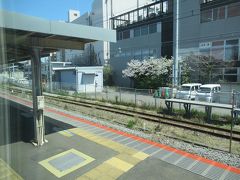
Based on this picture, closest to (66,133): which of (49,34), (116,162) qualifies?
(116,162)

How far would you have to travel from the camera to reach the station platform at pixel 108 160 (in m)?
5.16

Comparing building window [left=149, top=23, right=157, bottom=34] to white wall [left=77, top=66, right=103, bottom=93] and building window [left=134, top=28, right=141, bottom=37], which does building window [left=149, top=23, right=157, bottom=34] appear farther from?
white wall [left=77, top=66, right=103, bottom=93]

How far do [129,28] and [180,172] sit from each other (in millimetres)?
33721

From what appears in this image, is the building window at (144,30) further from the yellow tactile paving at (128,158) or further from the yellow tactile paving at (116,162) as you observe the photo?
the yellow tactile paving at (128,158)

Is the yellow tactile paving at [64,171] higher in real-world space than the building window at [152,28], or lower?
lower

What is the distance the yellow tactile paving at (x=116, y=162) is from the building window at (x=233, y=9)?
2263 centimetres

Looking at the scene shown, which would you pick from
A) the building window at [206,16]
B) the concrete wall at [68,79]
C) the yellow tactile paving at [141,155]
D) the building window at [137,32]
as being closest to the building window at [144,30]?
the building window at [137,32]

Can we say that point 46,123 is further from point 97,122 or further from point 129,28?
point 129,28

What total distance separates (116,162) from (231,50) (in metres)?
22.5

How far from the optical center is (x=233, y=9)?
23281 mm

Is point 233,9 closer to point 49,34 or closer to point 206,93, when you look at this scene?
point 206,93

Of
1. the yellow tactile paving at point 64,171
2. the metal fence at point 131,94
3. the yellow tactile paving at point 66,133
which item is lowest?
the yellow tactile paving at point 64,171

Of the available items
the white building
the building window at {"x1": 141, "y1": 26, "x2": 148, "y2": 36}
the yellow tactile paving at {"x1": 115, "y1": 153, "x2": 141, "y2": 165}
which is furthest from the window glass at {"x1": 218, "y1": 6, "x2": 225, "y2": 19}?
the white building

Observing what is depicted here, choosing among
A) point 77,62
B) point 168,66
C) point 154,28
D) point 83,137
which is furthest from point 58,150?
point 77,62
